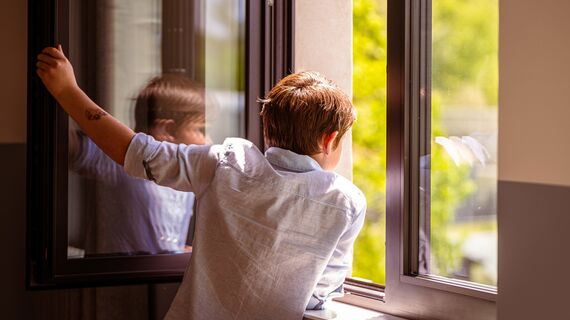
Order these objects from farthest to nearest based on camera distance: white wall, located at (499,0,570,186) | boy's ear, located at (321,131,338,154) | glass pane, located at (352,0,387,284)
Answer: glass pane, located at (352,0,387,284)
boy's ear, located at (321,131,338,154)
white wall, located at (499,0,570,186)

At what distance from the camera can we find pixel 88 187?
1950 millimetres

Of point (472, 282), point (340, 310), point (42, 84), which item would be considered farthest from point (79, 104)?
point (472, 282)

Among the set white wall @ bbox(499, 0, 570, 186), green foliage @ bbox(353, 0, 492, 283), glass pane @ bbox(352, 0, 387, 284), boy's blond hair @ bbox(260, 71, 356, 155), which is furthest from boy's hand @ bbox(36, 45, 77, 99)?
glass pane @ bbox(352, 0, 387, 284)


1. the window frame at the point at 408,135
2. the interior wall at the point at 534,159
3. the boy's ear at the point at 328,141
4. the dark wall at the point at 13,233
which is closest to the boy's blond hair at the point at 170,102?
the dark wall at the point at 13,233

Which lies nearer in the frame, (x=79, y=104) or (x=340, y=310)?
(x=79, y=104)

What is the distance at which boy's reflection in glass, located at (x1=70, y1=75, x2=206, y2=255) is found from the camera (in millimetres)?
1963

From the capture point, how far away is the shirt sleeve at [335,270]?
68.5 inches

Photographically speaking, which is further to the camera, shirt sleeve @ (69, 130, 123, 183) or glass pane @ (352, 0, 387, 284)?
glass pane @ (352, 0, 387, 284)

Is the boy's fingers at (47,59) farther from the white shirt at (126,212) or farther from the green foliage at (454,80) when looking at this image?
the green foliage at (454,80)

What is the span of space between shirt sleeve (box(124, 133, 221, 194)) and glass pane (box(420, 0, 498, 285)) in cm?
58

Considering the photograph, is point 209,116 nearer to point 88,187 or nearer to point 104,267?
point 88,187

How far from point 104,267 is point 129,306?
0.62 ft

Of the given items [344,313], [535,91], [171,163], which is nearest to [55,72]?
[171,163]

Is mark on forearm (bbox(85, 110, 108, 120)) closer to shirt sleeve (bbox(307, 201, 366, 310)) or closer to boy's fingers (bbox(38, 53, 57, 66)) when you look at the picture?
boy's fingers (bbox(38, 53, 57, 66))
